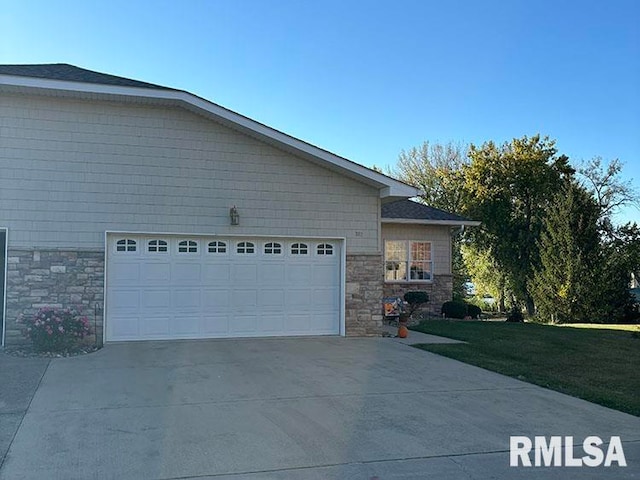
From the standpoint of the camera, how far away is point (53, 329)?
9.92 metres

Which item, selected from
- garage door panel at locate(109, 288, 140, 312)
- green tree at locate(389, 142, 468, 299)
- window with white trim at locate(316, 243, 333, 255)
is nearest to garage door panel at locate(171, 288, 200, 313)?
garage door panel at locate(109, 288, 140, 312)

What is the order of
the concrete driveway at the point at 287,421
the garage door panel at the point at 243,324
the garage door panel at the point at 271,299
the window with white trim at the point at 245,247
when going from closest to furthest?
1. the concrete driveway at the point at 287,421
2. the garage door panel at the point at 243,324
3. the window with white trim at the point at 245,247
4. the garage door panel at the point at 271,299

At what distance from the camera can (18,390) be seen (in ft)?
23.2

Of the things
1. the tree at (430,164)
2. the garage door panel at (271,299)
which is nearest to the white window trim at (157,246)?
the garage door panel at (271,299)

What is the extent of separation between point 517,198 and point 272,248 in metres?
15.9

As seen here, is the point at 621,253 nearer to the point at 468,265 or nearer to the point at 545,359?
the point at 468,265

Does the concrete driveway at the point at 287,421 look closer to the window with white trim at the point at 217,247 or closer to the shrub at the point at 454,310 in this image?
the window with white trim at the point at 217,247

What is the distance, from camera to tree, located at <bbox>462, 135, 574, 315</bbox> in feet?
78.5

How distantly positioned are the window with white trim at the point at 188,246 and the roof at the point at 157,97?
2.66 m

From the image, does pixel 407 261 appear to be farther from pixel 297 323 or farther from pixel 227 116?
pixel 227 116

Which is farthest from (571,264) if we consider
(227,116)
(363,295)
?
(227,116)

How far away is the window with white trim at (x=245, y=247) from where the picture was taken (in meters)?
12.1

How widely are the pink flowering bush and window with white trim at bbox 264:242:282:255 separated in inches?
159

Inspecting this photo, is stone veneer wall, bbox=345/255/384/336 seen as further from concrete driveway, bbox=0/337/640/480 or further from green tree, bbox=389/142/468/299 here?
green tree, bbox=389/142/468/299
